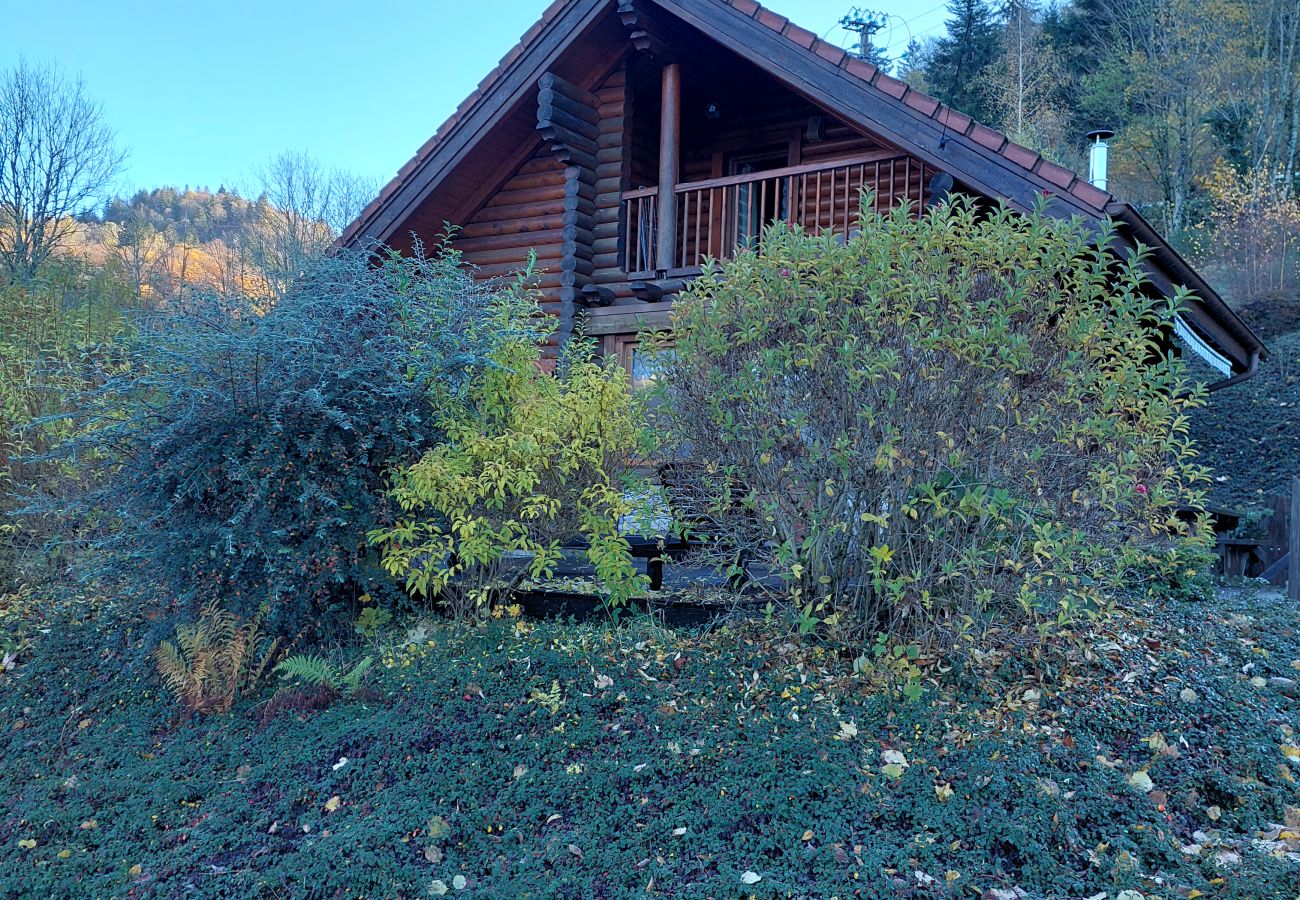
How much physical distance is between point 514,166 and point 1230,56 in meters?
22.2

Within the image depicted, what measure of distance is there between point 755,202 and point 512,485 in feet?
24.6

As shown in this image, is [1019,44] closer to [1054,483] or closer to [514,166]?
[514,166]

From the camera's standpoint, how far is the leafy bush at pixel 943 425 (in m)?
4.42

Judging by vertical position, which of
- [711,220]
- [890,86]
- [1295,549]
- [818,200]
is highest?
[890,86]

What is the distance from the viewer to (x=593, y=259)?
10781 mm

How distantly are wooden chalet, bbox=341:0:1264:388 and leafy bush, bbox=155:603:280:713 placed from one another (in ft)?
16.5

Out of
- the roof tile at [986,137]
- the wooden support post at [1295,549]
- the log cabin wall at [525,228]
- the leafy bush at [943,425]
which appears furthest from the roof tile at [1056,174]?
the log cabin wall at [525,228]

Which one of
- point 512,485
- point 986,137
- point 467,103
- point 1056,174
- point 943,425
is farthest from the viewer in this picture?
point 467,103

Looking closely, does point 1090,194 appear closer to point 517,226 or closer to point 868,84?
point 868,84

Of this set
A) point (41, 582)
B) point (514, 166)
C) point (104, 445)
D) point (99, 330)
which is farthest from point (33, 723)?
point (514, 166)

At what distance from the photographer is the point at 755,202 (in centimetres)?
1178

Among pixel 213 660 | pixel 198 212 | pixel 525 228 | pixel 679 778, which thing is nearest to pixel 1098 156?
pixel 525 228

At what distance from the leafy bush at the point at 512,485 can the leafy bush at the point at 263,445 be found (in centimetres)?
21

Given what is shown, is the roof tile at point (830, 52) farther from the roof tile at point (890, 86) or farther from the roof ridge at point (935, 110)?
the roof tile at point (890, 86)
